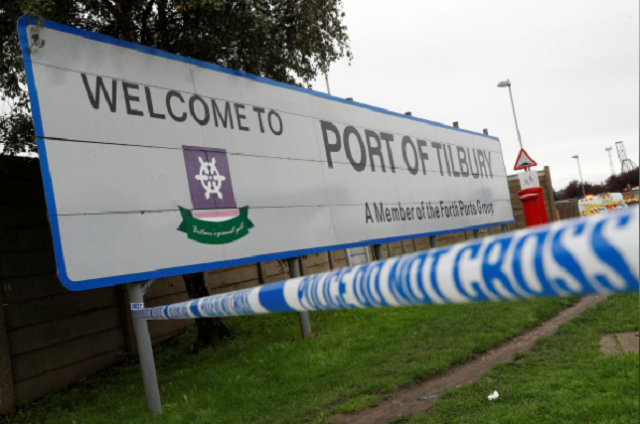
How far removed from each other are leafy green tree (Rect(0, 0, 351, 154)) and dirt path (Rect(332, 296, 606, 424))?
501cm

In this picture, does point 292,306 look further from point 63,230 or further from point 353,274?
point 63,230

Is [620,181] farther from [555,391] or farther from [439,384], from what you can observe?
[555,391]

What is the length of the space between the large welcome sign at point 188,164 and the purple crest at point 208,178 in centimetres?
2

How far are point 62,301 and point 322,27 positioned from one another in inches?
233

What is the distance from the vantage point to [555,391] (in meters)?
4.36

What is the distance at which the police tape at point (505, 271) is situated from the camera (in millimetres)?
990

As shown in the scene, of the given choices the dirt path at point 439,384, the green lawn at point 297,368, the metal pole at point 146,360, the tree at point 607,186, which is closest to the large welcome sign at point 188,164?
the metal pole at point 146,360

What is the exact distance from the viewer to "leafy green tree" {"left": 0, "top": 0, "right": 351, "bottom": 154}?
24.8 feet

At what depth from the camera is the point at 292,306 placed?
6.18 feet

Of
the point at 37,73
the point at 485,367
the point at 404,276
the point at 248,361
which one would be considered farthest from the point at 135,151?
the point at 404,276

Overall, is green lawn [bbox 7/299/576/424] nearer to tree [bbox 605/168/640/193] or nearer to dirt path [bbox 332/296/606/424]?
dirt path [bbox 332/296/606/424]

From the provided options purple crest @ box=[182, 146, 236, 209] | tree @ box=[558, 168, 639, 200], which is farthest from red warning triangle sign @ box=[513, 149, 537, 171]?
tree @ box=[558, 168, 639, 200]

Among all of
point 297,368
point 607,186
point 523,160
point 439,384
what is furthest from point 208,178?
point 607,186

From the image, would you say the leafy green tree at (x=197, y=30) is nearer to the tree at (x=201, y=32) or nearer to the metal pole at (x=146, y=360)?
the tree at (x=201, y=32)
